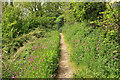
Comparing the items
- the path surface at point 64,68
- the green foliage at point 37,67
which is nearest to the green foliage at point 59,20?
the green foliage at point 37,67

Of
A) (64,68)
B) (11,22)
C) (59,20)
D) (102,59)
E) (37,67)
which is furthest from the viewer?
(59,20)

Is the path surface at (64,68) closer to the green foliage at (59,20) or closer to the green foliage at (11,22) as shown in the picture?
the green foliage at (11,22)

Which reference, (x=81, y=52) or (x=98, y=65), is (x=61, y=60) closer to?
(x=81, y=52)

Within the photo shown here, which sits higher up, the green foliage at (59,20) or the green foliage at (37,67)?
the green foliage at (59,20)

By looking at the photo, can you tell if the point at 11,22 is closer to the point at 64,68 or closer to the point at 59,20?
the point at 64,68

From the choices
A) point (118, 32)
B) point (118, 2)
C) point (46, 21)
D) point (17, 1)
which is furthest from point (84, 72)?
point (17, 1)

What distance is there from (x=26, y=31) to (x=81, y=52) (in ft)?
17.9

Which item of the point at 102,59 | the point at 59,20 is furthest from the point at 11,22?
the point at 59,20

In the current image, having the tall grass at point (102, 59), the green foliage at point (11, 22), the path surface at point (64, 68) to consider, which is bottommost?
the path surface at point (64, 68)

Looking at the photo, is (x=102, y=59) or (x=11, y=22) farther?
(x=11, y=22)

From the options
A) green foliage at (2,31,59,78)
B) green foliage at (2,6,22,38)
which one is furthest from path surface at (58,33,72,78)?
green foliage at (2,6,22,38)

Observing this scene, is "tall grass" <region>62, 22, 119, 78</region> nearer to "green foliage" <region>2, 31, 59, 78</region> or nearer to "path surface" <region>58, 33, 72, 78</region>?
"path surface" <region>58, 33, 72, 78</region>

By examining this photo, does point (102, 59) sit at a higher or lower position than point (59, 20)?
lower

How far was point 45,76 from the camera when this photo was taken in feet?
11.0
